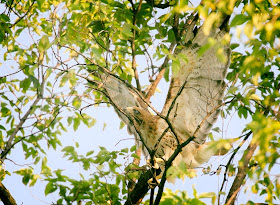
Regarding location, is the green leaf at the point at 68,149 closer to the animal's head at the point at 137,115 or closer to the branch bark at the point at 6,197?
the branch bark at the point at 6,197

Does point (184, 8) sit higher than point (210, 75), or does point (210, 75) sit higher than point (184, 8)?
point (210, 75)

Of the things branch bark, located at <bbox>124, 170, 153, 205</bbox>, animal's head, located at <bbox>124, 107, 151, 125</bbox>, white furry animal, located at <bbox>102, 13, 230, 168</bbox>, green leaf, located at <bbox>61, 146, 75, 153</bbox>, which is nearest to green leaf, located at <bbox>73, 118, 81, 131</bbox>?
white furry animal, located at <bbox>102, 13, 230, 168</bbox>

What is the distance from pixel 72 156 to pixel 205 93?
158 cm

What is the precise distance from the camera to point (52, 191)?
345cm

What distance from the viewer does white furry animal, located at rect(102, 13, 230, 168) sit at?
10.5 ft

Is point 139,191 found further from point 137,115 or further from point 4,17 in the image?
point 4,17

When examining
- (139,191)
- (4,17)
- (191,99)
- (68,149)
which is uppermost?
(4,17)

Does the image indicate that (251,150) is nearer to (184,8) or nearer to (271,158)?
(271,158)

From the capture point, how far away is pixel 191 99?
11.7 ft

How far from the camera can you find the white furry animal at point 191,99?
10.5ft

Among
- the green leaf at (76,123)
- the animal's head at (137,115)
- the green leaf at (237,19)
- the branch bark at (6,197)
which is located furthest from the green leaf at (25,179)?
the green leaf at (237,19)

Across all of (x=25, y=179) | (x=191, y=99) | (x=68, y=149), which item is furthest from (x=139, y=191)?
(x=25, y=179)

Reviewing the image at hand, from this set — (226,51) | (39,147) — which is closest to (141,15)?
(226,51)

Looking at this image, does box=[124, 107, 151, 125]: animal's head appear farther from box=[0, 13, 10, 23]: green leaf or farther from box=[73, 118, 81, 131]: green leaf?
box=[0, 13, 10, 23]: green leaf
